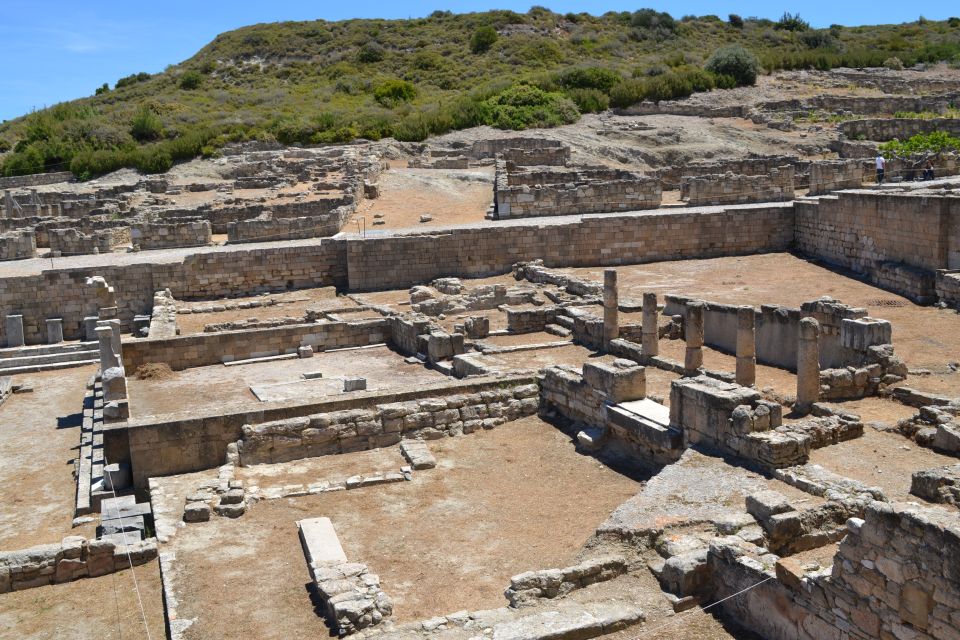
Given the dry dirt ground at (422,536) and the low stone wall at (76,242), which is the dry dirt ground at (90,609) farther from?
the low stone wall at (76,242)

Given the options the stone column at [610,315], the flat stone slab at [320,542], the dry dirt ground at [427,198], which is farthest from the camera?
the dry dirt ground at [427,198]

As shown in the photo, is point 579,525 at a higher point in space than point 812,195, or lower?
lower

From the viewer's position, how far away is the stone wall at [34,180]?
5122cm

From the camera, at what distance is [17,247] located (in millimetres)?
31594

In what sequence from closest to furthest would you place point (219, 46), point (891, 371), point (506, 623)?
1. point (506, 623)
2. point (891, 371)
3. point (219, 46)

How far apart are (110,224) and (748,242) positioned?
22.4 m

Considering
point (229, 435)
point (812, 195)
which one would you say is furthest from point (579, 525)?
point (812, 195)

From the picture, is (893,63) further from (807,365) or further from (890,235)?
(807,365)

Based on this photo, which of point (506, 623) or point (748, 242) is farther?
point (748, 242)

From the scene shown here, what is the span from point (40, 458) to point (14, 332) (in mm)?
11306

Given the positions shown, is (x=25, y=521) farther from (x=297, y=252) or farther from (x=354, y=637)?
(x=297, y=252)

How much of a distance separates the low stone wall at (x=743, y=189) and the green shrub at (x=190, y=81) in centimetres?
5847

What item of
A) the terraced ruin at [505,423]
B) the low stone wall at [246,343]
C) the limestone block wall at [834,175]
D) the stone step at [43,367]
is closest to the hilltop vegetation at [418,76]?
the limestone block wall at [834,175]

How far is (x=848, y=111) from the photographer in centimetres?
4897
